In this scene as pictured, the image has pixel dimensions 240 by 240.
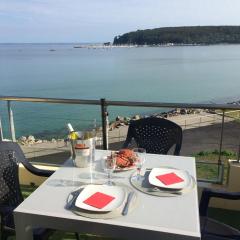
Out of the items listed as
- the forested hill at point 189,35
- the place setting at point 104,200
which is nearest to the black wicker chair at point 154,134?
the place setting at point 104,200

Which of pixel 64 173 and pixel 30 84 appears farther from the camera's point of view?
pixel 30 84

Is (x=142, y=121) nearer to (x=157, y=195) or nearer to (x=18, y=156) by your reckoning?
(x=18, y=156)

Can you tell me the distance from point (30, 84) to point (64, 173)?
4049 centimetres

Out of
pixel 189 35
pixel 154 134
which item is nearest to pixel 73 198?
pixel 154 134

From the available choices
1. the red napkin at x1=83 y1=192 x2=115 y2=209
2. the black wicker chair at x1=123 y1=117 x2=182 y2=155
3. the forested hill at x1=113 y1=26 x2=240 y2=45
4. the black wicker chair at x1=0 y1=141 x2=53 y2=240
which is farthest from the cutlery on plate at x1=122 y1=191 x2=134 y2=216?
the forested hill at x1=113 y1=26 x2=240 y2=45

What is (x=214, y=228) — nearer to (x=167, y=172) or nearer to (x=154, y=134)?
(x=167, y=172)

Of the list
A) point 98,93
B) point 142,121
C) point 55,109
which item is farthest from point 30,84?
point 142,121

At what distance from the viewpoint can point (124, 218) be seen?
168cm

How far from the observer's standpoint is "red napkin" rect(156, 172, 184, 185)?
6.91 ft

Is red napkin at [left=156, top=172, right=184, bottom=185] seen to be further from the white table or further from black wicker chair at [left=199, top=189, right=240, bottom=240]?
black wicker chair at [left=199, top=189, right=240, bottom=240]

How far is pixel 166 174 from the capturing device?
2.23 meters

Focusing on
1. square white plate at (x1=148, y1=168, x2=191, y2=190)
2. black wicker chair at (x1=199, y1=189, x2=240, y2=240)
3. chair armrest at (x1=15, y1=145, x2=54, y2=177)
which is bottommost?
black wicker chair at (x1=199, y1=189, x2=240, y2=240)

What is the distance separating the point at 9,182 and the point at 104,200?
3.61 feet

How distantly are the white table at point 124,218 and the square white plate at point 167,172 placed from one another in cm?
10
